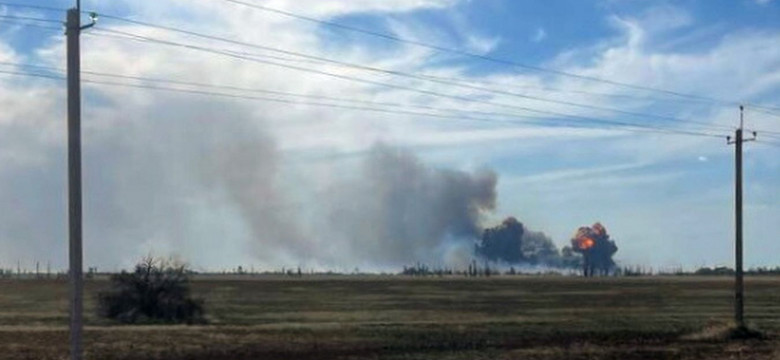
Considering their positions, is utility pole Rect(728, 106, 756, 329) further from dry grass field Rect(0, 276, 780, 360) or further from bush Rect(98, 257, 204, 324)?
bush Rect(98, 257, 204, 324)

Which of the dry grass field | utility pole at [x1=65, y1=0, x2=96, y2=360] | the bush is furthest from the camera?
the bush

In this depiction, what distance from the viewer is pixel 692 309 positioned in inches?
3435

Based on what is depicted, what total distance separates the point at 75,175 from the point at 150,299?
49.6 meters

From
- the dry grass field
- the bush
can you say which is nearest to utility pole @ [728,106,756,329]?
the dry grass field

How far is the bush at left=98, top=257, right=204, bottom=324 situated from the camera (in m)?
71.2

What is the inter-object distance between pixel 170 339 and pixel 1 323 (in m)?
18.6

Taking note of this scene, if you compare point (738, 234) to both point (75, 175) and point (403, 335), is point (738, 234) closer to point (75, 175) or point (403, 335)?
point (403, 335)

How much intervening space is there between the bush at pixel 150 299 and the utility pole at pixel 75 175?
147 feet

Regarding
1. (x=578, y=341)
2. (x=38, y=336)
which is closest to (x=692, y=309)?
(x=578, y=341)

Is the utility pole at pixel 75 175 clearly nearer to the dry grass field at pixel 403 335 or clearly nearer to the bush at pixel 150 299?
the dry grass field at pixel 403 335

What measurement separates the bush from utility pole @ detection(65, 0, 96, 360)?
4476 cm

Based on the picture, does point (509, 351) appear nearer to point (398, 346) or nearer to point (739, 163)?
point (398, 346)

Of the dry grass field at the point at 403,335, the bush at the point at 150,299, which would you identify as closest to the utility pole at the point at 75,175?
the dry grass field at the point at 403,335

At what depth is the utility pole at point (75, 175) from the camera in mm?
24812
